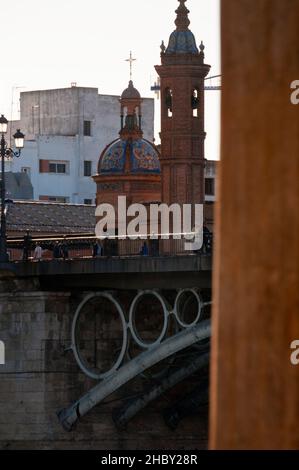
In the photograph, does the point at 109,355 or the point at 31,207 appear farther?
the point at 31,207

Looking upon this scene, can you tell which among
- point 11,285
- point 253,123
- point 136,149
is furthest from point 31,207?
point 253,123

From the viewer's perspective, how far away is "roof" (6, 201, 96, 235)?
63.9 m

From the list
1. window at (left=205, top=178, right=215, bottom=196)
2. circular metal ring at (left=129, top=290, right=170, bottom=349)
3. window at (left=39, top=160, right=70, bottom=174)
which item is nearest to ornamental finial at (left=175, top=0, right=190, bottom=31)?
window at (left=205, top=178, right=215, bottom=196)

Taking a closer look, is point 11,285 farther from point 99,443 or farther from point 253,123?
point 253,123

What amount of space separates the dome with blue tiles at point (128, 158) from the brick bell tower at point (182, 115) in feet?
4.23

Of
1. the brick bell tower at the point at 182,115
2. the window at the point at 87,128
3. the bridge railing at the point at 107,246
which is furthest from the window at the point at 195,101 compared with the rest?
the window at the point at 87,128

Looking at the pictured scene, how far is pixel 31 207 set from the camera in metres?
66.4

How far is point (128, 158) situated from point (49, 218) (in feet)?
15.5

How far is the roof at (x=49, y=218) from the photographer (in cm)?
6392

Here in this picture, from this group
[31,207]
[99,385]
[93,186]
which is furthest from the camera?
[93,186]

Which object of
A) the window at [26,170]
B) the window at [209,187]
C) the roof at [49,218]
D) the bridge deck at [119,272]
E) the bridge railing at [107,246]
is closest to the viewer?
the bridge deck at [119,272]

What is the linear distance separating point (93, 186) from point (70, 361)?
159 feet

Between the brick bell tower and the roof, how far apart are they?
523 cm

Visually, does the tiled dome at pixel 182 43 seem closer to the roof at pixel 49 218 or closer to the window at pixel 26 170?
the roof at pixel 49 218
